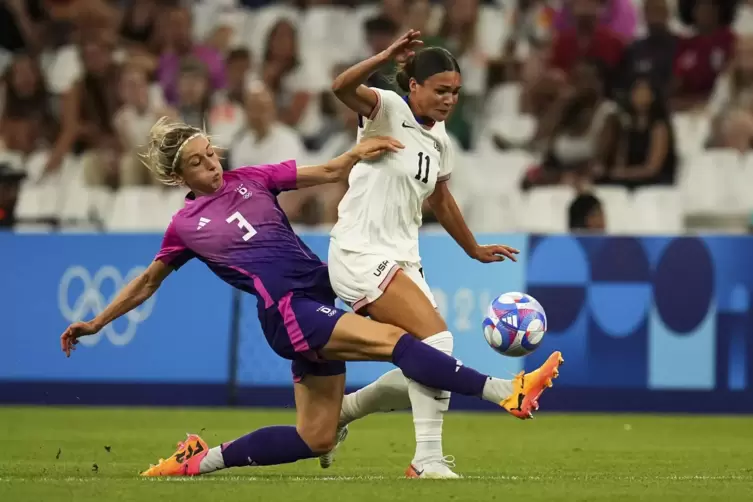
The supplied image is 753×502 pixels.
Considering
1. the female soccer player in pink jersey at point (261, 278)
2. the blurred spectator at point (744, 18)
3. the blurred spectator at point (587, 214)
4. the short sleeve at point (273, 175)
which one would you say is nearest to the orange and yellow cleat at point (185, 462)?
the female soccer player in pink jersey at point (261, 278)

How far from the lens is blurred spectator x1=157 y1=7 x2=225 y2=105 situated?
1739cm

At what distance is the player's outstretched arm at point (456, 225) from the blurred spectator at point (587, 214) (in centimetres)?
602

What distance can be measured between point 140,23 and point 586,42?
5715 mm

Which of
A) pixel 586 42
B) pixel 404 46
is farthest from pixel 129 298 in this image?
pixel 586 42

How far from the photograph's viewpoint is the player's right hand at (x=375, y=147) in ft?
24.3

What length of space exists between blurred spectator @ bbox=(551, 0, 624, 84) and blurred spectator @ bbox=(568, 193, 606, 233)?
96.2 inches

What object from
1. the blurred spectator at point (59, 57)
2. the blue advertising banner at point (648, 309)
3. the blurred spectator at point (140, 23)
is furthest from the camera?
the blurred spectator at point (140, 23)

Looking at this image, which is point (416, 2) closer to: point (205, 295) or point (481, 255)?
point (205, 295)

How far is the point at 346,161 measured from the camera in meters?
7.50

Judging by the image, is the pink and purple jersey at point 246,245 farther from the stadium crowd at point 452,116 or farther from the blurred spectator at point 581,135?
the blurred spectator at point 581,135

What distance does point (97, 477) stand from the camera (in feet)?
24.7

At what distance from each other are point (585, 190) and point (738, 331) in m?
2.47

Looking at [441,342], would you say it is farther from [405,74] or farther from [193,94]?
[193,94]

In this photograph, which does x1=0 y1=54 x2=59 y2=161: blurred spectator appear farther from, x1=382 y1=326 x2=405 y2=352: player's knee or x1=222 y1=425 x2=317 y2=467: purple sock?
x1=382 y1=326 x2=405 y2=352: player's knee
